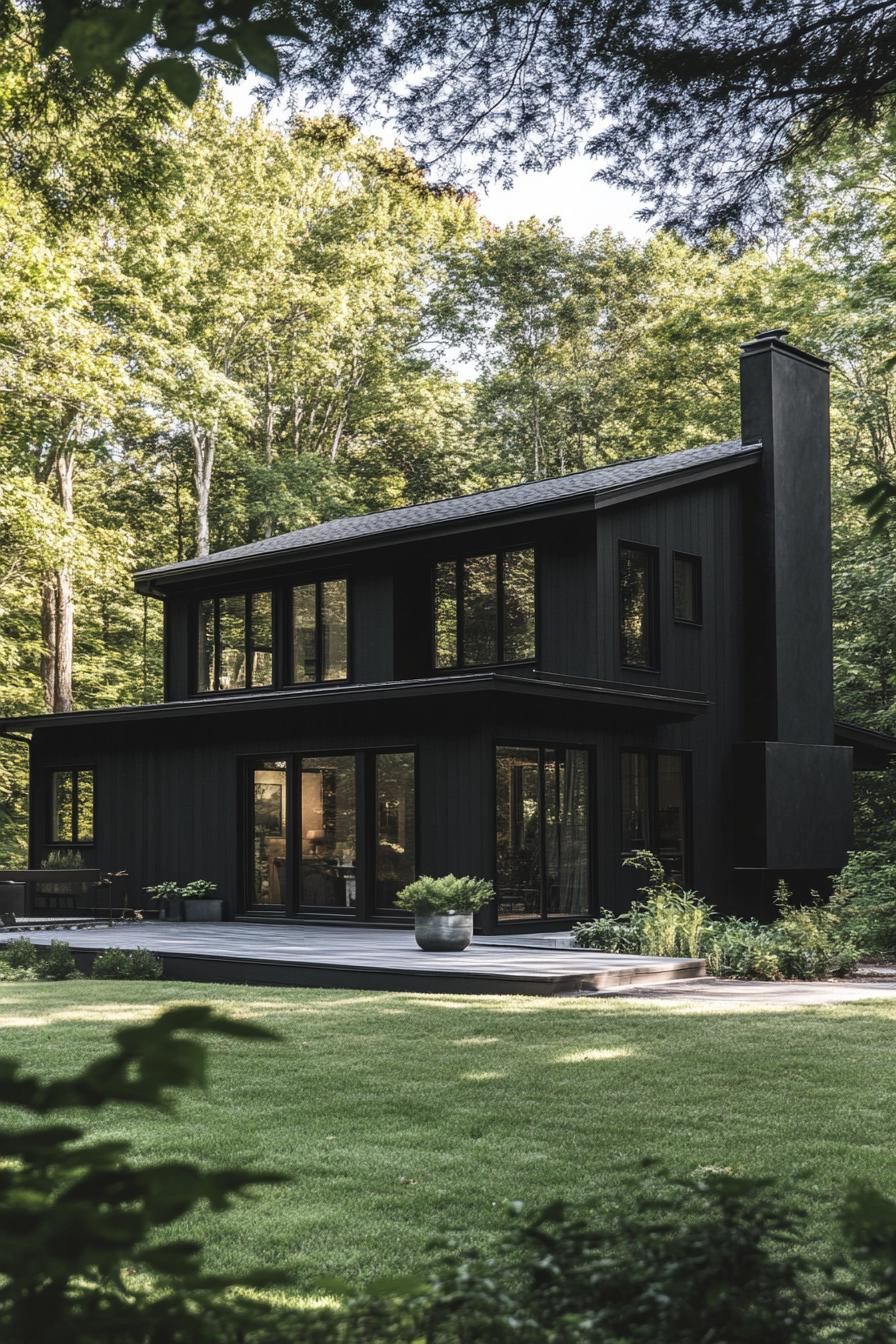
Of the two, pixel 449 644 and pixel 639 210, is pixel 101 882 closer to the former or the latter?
pixel 449 644

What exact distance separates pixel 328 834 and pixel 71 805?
213 inches

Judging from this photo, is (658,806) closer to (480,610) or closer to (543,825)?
(543,825)

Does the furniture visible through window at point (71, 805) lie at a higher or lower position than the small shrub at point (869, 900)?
higher

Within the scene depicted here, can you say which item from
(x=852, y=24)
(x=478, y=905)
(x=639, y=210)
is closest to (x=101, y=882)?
(x=478, y=905)

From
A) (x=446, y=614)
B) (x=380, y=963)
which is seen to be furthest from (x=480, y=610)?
(x=380, y=963)

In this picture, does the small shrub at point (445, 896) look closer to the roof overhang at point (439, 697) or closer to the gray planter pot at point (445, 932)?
the gray planter pot at point (445, 932)

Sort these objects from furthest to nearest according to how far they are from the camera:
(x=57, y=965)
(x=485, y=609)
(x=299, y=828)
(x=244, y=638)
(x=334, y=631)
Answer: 1. (x=244, y=638)
2. (x=334, y=631)
3. (x=299, y=828)
4. (x=485, y=609)
5. (x=57, y=965)

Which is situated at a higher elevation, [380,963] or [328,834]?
[328,834]

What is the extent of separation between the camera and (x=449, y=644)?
18.2m

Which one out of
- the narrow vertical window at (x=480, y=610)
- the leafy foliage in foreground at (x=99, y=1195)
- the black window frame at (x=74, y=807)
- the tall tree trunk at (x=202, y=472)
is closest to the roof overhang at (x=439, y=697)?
the narrow vertical window at (x=480, y=610)

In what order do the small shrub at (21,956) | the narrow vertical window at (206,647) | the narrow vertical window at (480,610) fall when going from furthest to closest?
1. the narrow vertical window at (206,647)
2. the narrow vertical window at (480,610)
3. the small shrub at (21,956)

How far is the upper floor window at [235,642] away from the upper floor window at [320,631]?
1.78 ft

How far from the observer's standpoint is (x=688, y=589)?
18.3 m

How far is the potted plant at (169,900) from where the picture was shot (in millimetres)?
18609
